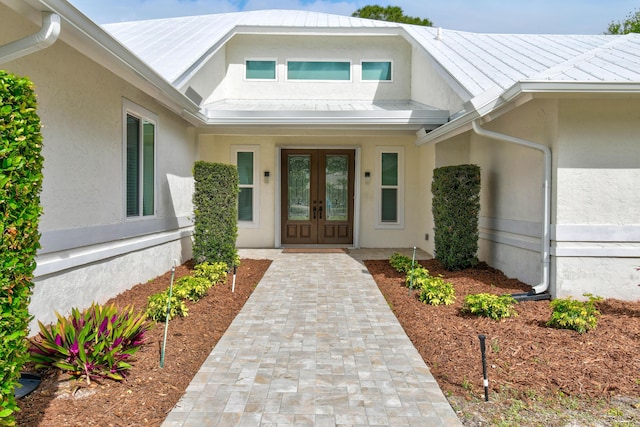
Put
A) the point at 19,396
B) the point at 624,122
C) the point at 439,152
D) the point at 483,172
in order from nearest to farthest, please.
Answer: the point at 19,396 → the point at 624,122 → the point at 483,172 → the point at 439,152

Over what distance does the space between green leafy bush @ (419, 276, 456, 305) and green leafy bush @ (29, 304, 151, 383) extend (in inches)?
154

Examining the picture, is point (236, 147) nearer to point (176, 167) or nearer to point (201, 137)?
point (201, 137)

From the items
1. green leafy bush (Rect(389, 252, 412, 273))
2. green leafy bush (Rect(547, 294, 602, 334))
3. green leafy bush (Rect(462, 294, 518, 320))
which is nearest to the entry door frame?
green leafy bush (Rect(389, 252, 412, 273))

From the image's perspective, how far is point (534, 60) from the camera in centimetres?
859

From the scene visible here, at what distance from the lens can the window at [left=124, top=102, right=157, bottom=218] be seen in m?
6.77

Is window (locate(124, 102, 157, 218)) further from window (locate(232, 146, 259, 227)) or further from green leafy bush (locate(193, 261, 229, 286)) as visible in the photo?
window (locate(232, 146, 259, 227))

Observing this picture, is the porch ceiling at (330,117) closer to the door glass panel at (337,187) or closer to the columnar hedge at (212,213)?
the columnar hedge at (212,213)

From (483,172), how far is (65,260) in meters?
7.51

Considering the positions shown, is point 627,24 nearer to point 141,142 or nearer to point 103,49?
point 141,142

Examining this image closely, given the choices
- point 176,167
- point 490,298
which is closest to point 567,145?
point 490,298

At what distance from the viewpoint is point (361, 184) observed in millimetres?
11914

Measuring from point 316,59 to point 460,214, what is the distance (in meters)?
6.96

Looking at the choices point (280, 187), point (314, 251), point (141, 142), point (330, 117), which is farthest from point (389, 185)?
point (141, 142)

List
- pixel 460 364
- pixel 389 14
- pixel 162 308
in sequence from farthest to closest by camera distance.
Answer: pixel 389 14 < pixel 162 308 < pixel 460 364
